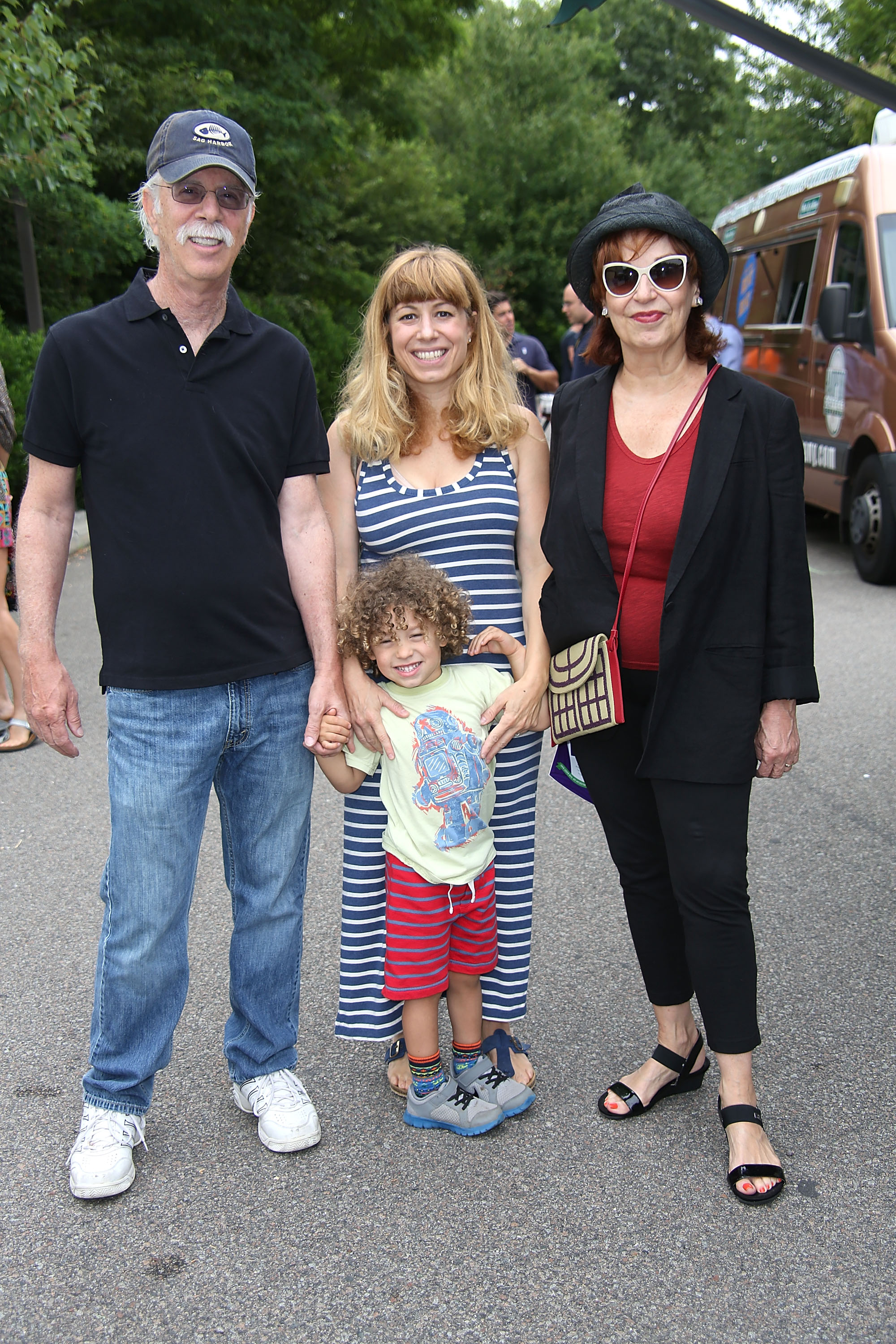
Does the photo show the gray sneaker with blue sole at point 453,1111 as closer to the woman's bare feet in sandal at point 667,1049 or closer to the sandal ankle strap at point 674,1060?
the woman's bare feet in sandal at point 667,1049

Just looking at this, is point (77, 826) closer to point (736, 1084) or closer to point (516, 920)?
point (516, 920)

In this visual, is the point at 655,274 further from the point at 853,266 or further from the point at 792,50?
the point at 853,266

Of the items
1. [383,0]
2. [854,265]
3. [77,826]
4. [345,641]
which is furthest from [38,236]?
[345,641]

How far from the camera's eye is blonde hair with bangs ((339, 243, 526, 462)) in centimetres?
262

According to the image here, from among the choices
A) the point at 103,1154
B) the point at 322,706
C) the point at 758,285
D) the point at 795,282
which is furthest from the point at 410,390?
the point at 758,285

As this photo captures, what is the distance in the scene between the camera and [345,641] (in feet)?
8.51

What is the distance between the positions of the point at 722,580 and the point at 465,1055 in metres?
1.25

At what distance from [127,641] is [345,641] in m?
0.47

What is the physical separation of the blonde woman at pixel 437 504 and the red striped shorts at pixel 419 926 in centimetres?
14

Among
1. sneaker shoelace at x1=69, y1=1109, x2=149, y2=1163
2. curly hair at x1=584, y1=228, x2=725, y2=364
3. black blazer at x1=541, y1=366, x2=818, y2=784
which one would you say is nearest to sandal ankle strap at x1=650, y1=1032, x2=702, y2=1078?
black blazer at x1=541, y1=366, x2=818, y2=784

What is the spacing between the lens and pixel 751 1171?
245 centimetres

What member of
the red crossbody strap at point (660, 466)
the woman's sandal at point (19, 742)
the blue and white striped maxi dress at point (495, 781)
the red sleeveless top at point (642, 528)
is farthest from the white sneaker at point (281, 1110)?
the woman's sandal at point (19, 742)

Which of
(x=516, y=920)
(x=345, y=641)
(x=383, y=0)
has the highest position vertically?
(x=383, y=0)

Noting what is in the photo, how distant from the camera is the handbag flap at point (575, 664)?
2.53 metres
